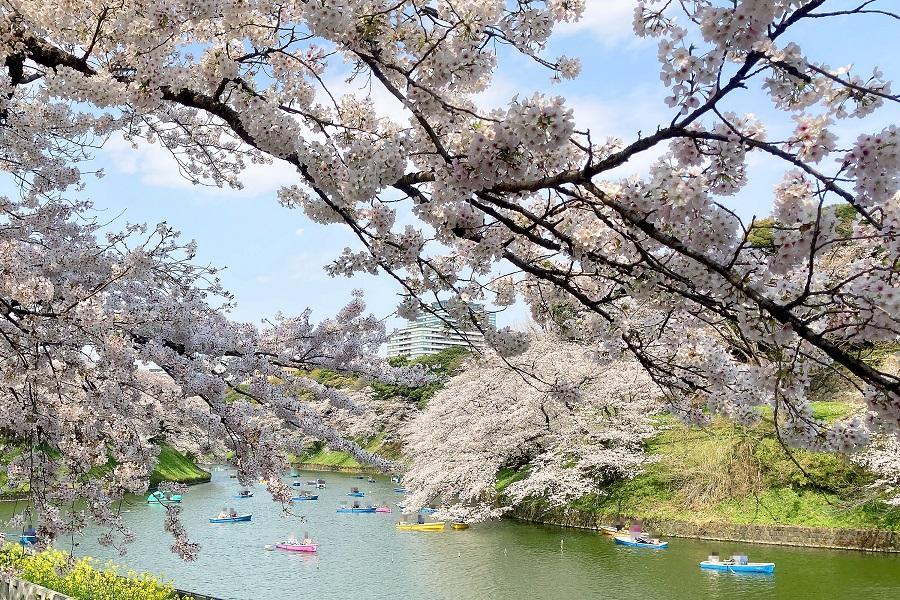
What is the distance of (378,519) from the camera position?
19.8 m

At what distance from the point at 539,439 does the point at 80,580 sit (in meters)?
13.1

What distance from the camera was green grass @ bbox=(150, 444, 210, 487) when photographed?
28466 millimetres

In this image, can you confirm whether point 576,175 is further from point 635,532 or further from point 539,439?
point 539,439

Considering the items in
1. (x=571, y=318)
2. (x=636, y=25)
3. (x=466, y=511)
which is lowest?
(x=466, y=511)

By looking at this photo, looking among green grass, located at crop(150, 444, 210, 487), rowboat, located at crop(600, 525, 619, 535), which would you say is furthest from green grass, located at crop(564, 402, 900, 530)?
green grass, located at crop(150, 444, 210, 487)

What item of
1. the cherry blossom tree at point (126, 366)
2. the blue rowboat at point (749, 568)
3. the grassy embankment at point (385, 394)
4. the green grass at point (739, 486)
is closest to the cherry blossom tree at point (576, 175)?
the cherry blossom tree at point (126, 366)

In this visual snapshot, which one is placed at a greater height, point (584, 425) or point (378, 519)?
point (584, 425)

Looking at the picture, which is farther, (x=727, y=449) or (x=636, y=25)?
(x=727, y=449)

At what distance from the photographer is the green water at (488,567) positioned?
11234 mm

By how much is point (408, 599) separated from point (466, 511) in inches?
209

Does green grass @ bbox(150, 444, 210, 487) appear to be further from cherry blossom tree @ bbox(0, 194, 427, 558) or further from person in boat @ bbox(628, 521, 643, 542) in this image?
cherry blossom tree @ bbox(0, 194, 427, 558)

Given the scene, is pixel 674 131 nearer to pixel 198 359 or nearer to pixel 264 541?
pixel 198 359

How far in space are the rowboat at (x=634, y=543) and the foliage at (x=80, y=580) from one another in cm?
997

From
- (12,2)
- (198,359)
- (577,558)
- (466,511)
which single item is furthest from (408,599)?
(12,2)
